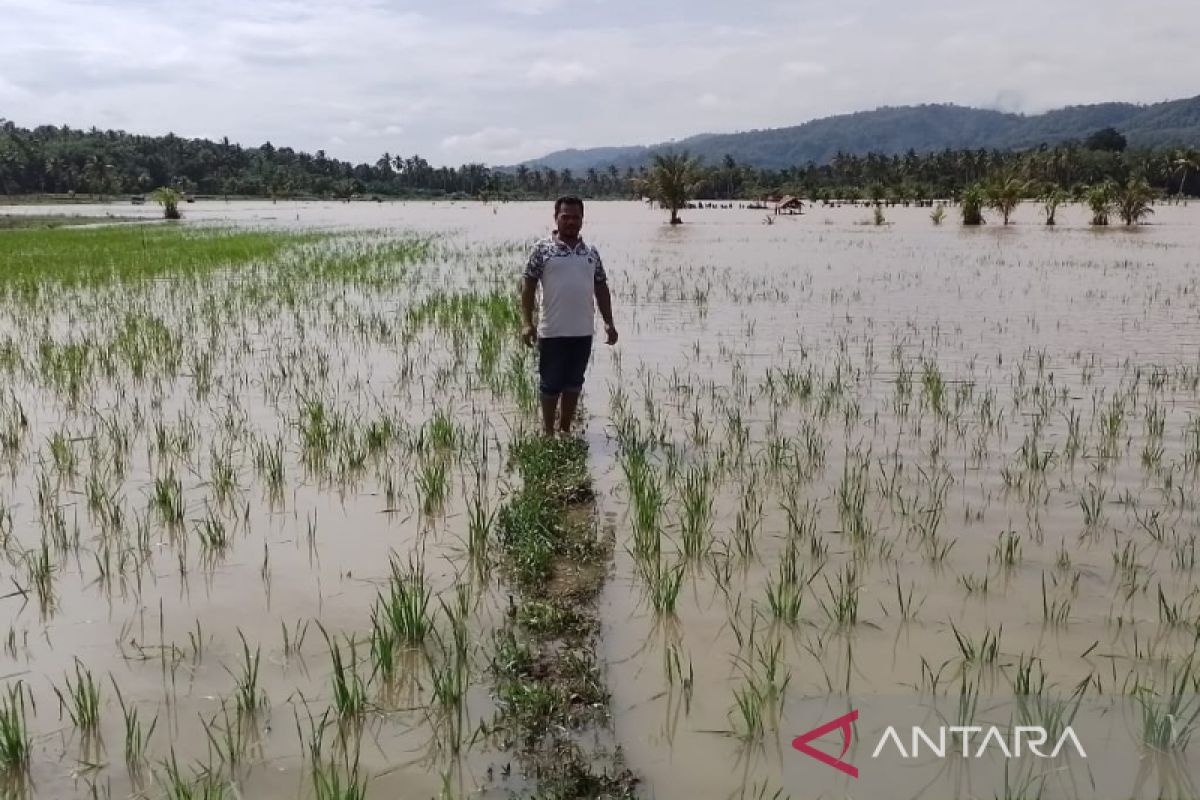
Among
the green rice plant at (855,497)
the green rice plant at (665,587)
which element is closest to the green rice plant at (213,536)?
the green rice plant at (665,587)

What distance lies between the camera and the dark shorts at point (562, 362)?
5602mm

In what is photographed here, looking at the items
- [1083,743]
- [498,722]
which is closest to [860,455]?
[1083,743]

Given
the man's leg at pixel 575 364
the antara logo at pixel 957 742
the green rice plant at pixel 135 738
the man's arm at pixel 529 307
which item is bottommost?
the antara logo at pixel 957 742

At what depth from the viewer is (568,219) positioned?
17.4 ft

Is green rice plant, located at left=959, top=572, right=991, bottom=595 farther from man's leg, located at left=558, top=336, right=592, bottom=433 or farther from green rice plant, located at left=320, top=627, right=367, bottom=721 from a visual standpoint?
man's leg, located at left=558, top=336, right=592, bottom=433

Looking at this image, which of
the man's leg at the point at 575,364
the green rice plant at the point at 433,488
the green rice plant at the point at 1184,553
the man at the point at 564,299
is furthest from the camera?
the man's leg at the point at 575,364

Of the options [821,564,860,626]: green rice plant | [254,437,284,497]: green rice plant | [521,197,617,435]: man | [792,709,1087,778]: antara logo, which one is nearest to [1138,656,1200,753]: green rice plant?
[792,709,1087,778]: antara logo

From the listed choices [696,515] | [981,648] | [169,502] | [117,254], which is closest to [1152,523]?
[981,648]

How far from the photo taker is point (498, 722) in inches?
107

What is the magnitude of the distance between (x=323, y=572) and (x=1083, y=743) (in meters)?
3.07

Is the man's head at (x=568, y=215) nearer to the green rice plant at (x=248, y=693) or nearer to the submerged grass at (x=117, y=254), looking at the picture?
the green rice plant at (x=248, y=693)

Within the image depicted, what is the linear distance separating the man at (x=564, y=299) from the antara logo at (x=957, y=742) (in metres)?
3.34

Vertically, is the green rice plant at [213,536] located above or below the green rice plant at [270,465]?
below

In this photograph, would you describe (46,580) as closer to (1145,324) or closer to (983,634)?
(983,634)
